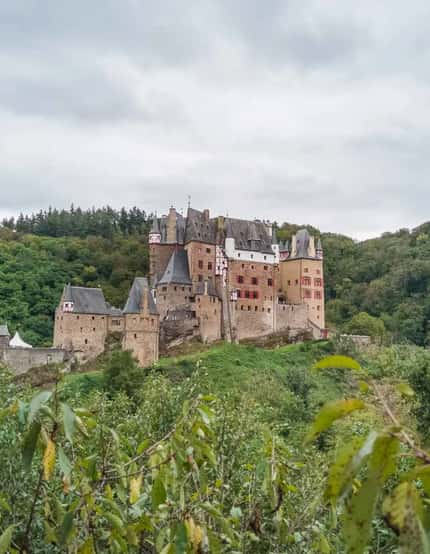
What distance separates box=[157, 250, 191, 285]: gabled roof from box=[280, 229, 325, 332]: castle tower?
9.86m

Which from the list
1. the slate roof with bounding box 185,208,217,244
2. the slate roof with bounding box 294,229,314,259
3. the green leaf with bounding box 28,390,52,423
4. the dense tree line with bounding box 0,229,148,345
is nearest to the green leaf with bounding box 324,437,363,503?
the green leaf with bounding box 28,390,52,423

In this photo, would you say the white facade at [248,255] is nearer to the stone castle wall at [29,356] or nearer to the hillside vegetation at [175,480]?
the stone castle wall at [29,356]

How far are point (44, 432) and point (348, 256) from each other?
324 ft

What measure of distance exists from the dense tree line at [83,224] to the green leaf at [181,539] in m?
103

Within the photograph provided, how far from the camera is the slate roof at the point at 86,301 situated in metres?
55.9

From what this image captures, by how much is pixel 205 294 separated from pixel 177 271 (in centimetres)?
309

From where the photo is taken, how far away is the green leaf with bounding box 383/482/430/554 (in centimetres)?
201

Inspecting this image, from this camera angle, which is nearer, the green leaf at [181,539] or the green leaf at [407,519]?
the green leaf at [407,519]

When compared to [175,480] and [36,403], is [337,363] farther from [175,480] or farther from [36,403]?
[175,480]

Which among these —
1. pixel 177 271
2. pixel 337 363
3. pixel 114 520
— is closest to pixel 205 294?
pixel 177 271

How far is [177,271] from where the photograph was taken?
5900 cm

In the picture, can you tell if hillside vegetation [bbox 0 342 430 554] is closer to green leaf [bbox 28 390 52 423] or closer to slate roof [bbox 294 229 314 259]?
green leaf [bbox 28 390 52 423]

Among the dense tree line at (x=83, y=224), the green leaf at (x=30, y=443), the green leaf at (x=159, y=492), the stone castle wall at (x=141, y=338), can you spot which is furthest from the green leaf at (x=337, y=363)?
the dense tree line at (x=83, y=224)

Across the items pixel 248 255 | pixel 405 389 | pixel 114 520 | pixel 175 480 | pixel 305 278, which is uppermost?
pixel 248 255
